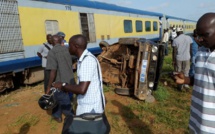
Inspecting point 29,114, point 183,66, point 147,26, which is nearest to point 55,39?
point 29,114

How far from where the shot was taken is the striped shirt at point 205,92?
1.77m

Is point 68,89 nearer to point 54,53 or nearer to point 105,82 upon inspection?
point 54,53

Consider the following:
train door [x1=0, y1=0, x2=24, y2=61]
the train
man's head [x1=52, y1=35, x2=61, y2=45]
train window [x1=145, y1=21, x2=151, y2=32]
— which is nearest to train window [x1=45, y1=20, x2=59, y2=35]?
the train

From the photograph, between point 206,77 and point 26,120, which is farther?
point 26,120

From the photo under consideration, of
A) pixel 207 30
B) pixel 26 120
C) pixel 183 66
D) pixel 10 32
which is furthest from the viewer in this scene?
pixel 183 66

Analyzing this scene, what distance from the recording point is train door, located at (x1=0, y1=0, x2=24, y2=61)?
20.2 ft

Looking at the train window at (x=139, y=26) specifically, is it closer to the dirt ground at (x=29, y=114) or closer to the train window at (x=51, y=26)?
the train window at (x=51, y=26)

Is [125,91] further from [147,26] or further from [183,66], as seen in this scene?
[147,26]

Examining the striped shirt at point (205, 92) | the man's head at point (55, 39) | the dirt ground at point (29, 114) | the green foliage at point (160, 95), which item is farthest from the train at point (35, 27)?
the striped shirt at point (205, 92)

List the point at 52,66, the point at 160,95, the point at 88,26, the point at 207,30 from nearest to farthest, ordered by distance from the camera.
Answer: the point at 207,30 < the point at 52,66 < the point at 160,95 < the point at 88,26

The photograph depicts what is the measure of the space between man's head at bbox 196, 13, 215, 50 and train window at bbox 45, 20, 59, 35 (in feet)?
20.8

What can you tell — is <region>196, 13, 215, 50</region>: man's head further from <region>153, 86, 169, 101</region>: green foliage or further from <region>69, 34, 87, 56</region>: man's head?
<region>153, 86, 169, 101</region>: green foliage

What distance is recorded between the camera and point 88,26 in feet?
31.1

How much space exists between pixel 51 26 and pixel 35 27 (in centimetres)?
73
